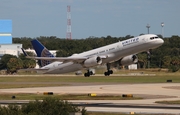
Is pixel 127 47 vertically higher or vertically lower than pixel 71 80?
higher

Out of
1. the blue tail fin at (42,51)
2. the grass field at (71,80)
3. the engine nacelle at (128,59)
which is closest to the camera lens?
the engine nacelle at (128,59)

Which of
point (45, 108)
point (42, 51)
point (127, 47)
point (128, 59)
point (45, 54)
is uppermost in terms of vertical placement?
point (42, 51)

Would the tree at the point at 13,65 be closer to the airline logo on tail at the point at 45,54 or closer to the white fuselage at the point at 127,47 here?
the airline logo on tail at the point at 45,54

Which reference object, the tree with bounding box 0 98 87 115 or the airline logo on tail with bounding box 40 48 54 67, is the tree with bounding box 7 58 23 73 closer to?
the airline logo on tail with bounding box 40 48 54 67

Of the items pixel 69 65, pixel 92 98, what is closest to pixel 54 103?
pixel 92 98

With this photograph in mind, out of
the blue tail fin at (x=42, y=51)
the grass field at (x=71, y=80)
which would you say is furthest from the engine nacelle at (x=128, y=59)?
Answer: the blue tail fin at (x=42, y=51)

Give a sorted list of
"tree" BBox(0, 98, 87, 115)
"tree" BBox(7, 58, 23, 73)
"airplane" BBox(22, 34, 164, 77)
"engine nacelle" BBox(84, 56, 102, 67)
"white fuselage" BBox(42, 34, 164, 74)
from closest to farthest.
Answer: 1. "tree" BBox(0, 98, 87, 115)
2. "white fuselage" BBox(42, 34, 164, 74)
3. "airplane" BBox(22, 34, 164, 77)
4. "engine nacelle" BBox(84, 56, 102, 67)
5. "tree" BBox(7, 58, 23, 73)

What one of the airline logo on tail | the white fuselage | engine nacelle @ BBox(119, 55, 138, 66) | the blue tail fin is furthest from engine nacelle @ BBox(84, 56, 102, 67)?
the blue tail fin

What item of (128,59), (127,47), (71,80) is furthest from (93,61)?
(71,80)

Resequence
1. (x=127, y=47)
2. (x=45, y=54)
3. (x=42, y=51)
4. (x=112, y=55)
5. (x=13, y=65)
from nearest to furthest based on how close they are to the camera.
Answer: (x=127, y=47) → (x=112, y=55) → (x=45, y=54) → (x=42, y=51) → (x=13, y=65)

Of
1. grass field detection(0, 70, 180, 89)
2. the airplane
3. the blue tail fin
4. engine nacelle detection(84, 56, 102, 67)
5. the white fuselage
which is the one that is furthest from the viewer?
the blue tail fin

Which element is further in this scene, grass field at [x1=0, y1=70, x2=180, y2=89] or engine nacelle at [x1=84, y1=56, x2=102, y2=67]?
grass field at [x1=0, y1=70, x2=180, y2=89]

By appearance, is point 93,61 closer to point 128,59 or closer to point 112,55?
point 112,55

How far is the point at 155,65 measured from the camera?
552ft
